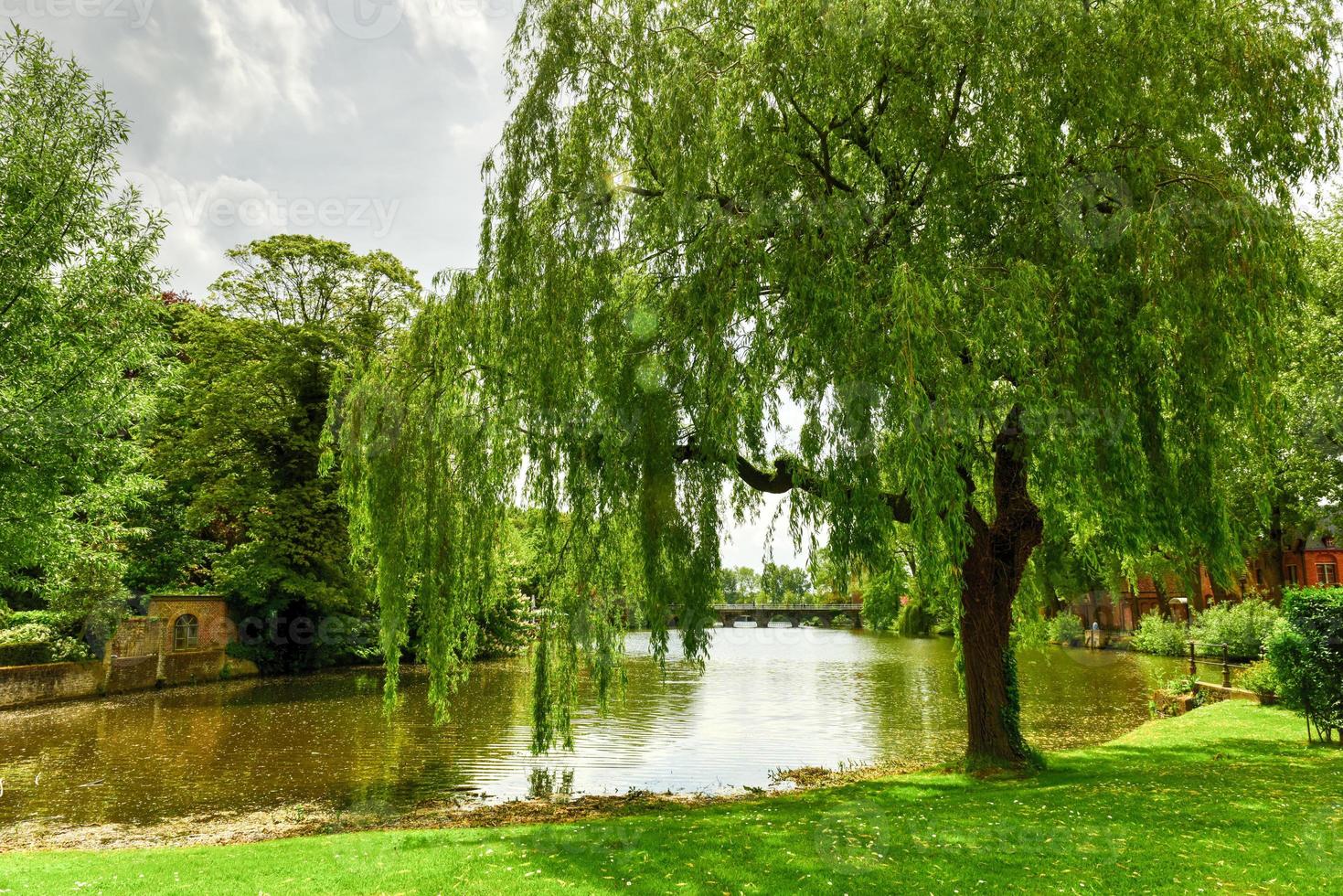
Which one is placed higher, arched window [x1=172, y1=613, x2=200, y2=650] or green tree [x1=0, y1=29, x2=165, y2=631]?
green tree [x1=0, y1=29, x2=165, y2=631]

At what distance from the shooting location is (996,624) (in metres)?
11.3

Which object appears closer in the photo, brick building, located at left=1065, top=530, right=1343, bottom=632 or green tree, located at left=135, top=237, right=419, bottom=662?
green tree, located at left=135, top=237, right=419, bottom=662

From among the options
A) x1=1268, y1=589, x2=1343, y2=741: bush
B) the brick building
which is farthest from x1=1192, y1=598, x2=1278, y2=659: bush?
the brick building

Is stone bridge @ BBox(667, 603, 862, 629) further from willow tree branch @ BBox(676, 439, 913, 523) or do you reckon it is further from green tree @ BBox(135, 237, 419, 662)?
willow tree branch @ BBox(676, 439, 913, 523)

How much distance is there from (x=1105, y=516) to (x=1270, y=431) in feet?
7.10

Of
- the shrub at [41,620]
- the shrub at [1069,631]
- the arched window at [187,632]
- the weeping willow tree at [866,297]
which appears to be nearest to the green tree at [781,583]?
the weeping willow tree at [866,297]

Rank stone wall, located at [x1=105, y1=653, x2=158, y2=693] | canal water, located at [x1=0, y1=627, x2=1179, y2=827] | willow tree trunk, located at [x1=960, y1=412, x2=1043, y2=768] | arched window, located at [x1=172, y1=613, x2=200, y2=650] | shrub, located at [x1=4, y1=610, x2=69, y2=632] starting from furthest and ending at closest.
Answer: arched window, located at [x1=172, y1=613, x2=200, y2=650] → stone wall, located at [x1=105, y1=653, x2=158, y2=693] → shrub, located at [x1=4, y1=610, x2=69, y2=632] → canal water, located at [x1=0, y1=627, x2=1179, y2=827] → willow tree trunk, located at [x1=960, y1=412, x2=1043, y2=768]

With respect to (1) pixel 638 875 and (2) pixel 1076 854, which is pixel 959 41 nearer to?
(2) pixel 1076 854

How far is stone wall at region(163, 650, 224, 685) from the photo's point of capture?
26828mm

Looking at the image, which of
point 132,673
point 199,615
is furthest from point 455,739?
point 199,615

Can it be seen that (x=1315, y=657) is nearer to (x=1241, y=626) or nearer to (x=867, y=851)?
(x=867, y=851)

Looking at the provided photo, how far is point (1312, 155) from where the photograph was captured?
385 inches

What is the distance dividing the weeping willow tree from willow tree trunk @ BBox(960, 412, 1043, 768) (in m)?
0.05

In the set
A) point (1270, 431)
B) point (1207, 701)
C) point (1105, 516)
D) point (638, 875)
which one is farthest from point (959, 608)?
point (1207, 701)
